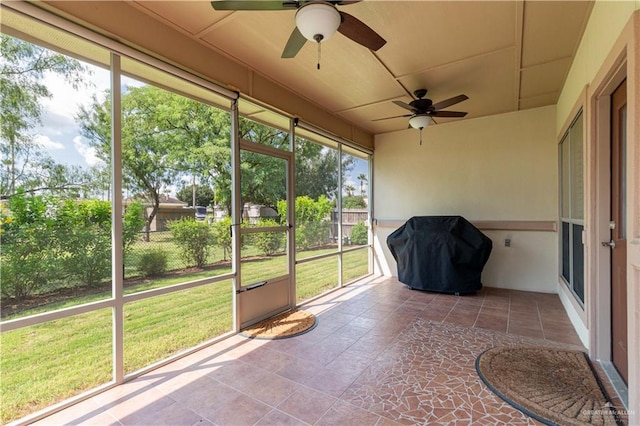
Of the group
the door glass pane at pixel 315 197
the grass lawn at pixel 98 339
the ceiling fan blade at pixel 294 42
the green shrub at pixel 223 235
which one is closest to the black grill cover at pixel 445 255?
the door glass pane at pixel 315 197

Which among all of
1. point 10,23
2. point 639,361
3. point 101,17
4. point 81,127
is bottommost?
point 639,361

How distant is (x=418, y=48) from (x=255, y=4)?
1856mm

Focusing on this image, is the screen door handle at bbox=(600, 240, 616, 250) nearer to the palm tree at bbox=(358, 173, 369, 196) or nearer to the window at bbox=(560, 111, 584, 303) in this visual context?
the window at bbox=(560, 111, 584, 303)

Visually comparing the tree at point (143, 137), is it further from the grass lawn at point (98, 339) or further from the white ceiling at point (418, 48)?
the grass lawn at point (98, 339)

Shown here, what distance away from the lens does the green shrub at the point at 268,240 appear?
143 inches

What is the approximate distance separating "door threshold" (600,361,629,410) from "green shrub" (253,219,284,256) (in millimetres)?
3310

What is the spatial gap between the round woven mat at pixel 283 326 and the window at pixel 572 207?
3028mm

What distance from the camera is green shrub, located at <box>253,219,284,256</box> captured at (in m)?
3.63

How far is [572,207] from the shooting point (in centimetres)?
365

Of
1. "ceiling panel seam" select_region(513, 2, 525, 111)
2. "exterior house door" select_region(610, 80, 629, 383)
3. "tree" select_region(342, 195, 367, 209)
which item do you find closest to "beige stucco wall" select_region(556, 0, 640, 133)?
"exterior house door" select_region(610, 80, 629, 383)

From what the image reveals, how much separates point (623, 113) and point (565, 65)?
145 centimetres

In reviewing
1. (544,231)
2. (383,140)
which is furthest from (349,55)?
(544,231)

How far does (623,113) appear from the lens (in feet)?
7.43

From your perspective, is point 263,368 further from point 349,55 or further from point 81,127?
point 349,55
